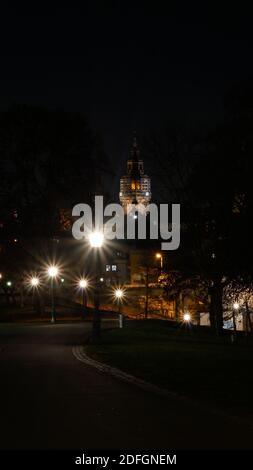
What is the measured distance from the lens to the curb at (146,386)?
45.0 feet

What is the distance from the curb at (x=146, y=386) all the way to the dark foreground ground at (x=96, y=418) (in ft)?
0.60

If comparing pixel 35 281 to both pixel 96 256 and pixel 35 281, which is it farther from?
pixel 96 256

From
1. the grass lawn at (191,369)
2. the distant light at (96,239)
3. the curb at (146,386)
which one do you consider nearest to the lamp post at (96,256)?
the distant light at (96,239)

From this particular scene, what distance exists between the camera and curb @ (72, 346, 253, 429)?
13.7m

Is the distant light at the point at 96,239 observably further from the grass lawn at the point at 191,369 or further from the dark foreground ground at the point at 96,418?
the dark foreground ground at the point at 96,418

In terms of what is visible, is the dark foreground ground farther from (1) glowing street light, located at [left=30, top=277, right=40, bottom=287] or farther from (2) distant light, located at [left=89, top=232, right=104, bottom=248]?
(1) glowing street light, located at [left=30, top=277, right=40, bottom=287]

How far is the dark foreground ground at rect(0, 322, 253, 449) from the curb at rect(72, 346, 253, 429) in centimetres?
18

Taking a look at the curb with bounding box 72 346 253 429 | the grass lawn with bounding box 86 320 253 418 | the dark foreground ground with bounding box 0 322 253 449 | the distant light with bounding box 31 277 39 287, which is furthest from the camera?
the distant light with bounding box 31 277 39 287

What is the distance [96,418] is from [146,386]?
17.4 ft

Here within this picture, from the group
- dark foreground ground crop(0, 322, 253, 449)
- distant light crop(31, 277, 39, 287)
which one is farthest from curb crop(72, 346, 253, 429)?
distant light crop(31, 277, 39, 287)

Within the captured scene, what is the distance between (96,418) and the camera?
43.4 feet

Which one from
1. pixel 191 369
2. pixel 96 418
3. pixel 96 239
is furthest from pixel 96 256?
pixel 96 418

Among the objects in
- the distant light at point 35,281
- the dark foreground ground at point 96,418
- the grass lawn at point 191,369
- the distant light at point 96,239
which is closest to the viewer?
the dark foreground ground at point 96,418
